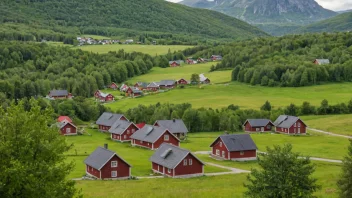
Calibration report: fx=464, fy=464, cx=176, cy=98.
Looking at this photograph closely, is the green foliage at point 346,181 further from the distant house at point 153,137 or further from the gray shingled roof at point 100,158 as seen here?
the distant house at point 153,137

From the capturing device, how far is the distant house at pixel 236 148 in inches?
2654

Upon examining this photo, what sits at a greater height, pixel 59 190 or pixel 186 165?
pixel 59 190

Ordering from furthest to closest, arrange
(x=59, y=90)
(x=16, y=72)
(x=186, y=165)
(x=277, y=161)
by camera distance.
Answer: (x=16, y=72) < (x=59, y=90) < (x=186, y=165) < (x=277, y=161)

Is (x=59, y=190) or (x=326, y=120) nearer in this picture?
(x=59, y=190)

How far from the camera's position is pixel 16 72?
159000 mm

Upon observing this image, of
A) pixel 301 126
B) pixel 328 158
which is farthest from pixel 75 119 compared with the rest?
pixel 328 158

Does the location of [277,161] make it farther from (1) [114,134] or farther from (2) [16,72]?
(2) [16,72]

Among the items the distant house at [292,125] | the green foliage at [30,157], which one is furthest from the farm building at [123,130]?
the green foliage at [30,157]

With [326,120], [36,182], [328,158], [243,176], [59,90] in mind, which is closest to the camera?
[36,182]

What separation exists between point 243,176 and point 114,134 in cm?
4173

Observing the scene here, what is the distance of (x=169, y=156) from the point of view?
57562 mm

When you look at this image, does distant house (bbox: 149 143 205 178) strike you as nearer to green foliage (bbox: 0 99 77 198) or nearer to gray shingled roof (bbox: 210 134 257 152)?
gray shingled roof (bbox: 210 134 257 152)

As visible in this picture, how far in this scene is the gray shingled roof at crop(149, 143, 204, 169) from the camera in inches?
2188

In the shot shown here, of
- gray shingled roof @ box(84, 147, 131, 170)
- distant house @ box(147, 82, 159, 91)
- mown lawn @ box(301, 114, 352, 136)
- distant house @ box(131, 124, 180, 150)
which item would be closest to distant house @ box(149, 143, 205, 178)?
gray shingled roof @ box(84, 147, 131, 170)
